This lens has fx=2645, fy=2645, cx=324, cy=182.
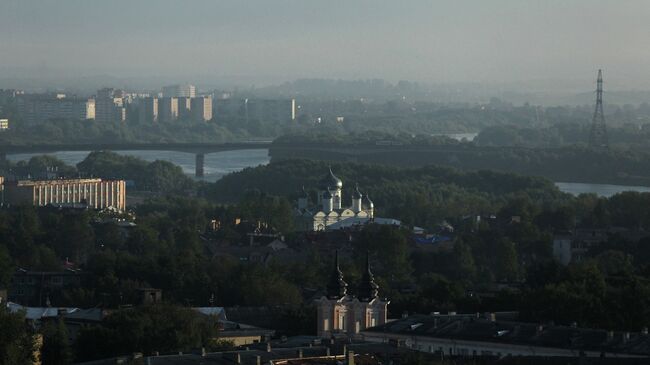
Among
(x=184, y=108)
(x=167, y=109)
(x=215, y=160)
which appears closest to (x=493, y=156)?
(x=215, y=160)

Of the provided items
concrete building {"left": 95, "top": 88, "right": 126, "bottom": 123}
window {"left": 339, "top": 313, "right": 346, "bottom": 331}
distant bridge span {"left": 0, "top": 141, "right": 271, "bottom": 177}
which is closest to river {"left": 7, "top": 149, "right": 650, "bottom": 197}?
distant bridge span {"left": 0, "top": 141, "right": 271, "bottom": 177}

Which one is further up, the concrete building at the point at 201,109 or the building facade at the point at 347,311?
the building facade at the point at 347,311

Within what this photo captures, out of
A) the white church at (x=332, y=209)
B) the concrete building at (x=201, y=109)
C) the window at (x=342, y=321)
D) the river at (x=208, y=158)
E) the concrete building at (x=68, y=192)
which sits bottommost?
the concrete building at (x=201, y=109)

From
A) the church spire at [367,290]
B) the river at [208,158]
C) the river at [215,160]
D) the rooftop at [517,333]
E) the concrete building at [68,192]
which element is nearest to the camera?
the rooftop at [517,333]

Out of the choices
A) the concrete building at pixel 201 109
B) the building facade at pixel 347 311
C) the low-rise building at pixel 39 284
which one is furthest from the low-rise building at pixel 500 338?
the concrete building at pixel 201 109

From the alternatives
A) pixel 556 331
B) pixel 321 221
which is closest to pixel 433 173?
pixel 321 221

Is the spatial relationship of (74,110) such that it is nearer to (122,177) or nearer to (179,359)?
(122,177)

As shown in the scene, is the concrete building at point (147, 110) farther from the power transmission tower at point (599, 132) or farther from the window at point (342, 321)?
the window at point (342, 321)
